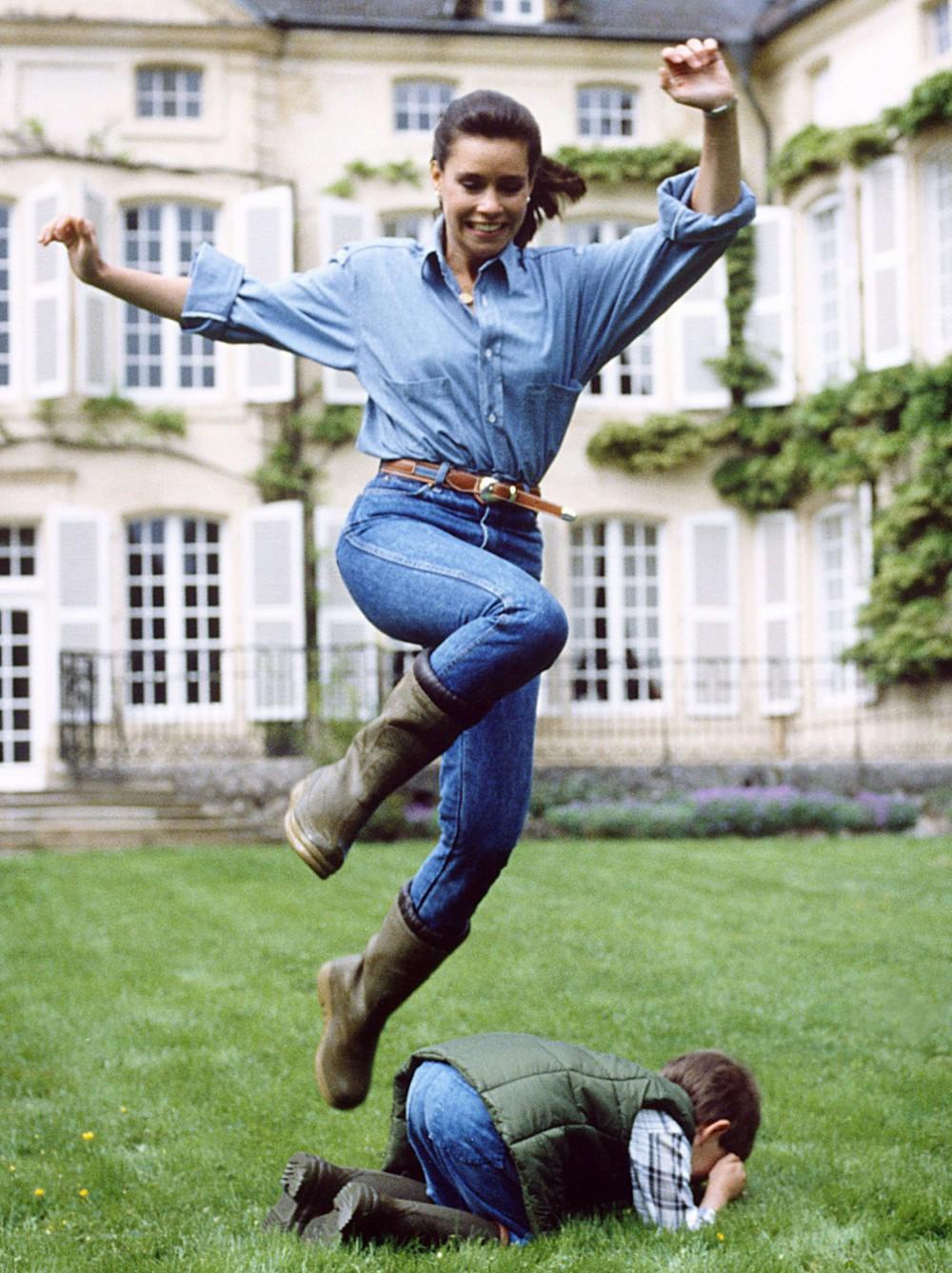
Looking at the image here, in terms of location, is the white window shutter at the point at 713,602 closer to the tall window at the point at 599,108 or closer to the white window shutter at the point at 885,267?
the white window shutter at the point at 885,267

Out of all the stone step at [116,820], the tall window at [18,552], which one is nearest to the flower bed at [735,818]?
the stone step at [116,820]

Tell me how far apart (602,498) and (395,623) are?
15.5 meters

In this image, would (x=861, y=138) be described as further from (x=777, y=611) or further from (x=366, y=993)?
(x=366, y=993)

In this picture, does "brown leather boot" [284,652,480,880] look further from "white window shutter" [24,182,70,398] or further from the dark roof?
the dark roof

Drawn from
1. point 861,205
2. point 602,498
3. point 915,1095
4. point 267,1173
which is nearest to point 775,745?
point 602,498

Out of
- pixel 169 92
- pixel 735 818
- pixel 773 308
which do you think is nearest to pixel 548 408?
pixel 735 818

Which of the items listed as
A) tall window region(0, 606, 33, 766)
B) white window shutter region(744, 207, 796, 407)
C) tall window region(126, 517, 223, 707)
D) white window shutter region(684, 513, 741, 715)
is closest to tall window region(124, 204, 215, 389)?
tall window region(126, 517, 223, 707)

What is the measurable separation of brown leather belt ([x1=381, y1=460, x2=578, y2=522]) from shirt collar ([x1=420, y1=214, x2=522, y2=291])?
0.44m

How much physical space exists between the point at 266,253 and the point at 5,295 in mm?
2711

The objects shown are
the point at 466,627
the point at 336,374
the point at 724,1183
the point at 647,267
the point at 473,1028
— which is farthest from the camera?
the point at 336,374

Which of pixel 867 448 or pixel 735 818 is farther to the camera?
pixel 867 448

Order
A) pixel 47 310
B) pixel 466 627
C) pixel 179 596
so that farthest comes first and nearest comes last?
pixel 179 596 < pixel 47 310 < pixel 466 627

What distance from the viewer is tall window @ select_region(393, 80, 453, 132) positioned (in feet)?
64.3

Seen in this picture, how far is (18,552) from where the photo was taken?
18703 mm
